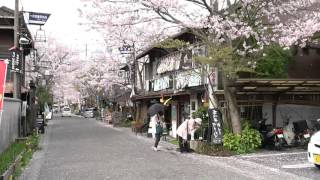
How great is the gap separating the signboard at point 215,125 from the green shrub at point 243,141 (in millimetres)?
272

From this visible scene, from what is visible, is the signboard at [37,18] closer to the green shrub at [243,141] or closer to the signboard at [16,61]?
the signboard at [16,61]

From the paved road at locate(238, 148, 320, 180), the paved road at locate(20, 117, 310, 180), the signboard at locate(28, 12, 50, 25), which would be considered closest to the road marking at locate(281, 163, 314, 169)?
the paved road at locate(238, 148, 320, 180)

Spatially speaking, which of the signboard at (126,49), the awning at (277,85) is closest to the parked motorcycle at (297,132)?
the awning at (277,85)

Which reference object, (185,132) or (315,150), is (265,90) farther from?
(315,150)

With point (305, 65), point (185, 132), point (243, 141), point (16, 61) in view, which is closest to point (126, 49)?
point (16, 61)

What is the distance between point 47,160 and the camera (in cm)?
1662

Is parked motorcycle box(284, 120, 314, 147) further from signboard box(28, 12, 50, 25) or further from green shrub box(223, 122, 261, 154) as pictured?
signboard box(28, 12, 50, 25)

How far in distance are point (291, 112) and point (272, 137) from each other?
11.6 feet

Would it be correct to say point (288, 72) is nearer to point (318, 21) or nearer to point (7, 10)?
point (318, 21)

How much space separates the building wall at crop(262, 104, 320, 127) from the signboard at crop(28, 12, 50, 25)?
10.6 m

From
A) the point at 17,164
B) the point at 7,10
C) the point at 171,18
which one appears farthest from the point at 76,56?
the point at 17,164

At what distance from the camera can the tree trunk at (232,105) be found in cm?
1823

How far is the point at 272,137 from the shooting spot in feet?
59.5

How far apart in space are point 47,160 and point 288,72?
37.4ft
